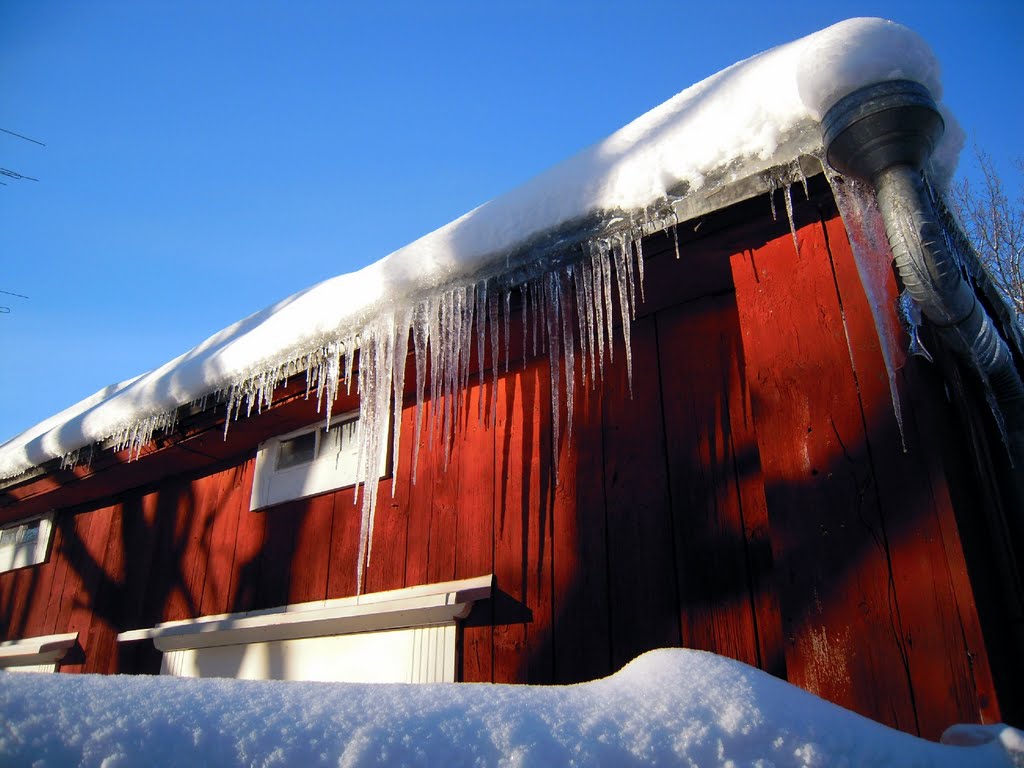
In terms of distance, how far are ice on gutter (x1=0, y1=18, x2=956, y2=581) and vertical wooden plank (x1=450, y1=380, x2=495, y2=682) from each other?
0.23 meters

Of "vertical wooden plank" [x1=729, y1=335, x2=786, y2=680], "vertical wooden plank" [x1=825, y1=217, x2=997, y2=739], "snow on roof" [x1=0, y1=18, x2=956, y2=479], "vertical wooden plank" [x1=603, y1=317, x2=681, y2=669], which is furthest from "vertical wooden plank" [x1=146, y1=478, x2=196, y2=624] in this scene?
"vertical wooden plank" [x1=825, y1=217, x2=997, y2=739]

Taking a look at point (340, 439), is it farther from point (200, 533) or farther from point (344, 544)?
point (200, 533)

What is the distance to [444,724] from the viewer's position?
65 centimetres

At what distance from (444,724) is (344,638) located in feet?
8.64

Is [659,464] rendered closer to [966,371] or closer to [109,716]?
[966,371]

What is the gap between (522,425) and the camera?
9.82 feet

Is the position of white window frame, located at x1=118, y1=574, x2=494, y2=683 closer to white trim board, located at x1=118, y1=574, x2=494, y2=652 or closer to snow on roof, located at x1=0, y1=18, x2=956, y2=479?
white trim board, located at x1=118, y1=574, x2=494, y2=652

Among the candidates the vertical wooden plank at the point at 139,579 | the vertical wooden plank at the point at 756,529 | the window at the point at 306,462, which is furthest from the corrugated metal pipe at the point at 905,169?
the vertical wooden plank at the point at 139,579

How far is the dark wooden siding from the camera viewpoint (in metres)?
1.63

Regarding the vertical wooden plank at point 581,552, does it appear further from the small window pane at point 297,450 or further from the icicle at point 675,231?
the small window pane at point 297,450

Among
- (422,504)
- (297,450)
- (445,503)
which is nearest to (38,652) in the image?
(297,450)

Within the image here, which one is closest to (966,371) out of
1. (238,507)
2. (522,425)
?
(522,425)

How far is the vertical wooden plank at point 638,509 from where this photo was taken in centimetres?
237

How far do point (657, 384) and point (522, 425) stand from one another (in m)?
0.63
